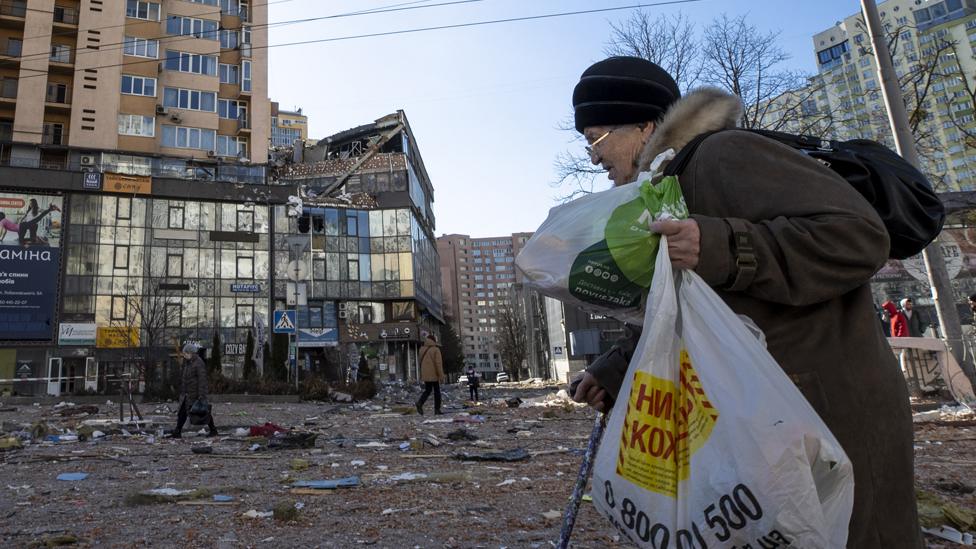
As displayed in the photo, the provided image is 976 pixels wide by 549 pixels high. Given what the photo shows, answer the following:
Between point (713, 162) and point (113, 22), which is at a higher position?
Answer: point (113, 22)

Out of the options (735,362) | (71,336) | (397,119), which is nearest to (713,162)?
(735,362)

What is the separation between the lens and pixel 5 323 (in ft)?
105

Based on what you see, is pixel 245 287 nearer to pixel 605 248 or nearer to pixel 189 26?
pixel 189 26

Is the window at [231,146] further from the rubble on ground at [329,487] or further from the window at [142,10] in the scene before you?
the rubble on ground at [329,487]

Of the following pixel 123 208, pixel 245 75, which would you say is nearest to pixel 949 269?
pixel 123 208

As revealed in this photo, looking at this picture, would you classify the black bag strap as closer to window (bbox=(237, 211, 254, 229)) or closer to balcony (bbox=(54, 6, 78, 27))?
window (bbox=(237, 211, 254, 229))

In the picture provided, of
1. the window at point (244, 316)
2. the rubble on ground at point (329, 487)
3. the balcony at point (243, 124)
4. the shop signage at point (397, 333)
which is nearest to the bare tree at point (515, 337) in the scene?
the shop signage at point (397, 333)

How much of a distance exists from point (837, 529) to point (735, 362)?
342 millimetres

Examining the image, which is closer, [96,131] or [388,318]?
[96,131]

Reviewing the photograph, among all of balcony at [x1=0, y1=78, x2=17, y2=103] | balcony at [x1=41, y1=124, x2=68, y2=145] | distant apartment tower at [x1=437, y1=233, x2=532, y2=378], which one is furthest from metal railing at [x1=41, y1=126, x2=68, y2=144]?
distant apartment tower at [x1=437, y1=233, x2=532, y2=378]

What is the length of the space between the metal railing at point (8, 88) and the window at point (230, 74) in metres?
12.2

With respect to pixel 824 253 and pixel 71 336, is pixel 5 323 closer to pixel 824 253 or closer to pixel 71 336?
pixel 71 336

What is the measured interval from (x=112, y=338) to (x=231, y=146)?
1517cm

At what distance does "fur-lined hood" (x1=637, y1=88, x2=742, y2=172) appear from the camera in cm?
146
